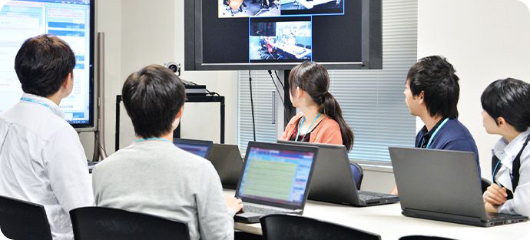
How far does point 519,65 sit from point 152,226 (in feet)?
9.30

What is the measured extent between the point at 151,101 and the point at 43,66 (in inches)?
29.3

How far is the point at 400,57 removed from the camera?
16.9 ft

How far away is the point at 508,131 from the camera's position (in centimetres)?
295

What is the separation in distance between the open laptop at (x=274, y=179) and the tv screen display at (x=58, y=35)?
7.32 feet

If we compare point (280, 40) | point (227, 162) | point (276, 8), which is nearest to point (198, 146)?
point (227, 162)

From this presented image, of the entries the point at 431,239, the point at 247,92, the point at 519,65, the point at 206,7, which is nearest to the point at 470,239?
the point at 431,239

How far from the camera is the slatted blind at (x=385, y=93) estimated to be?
5.12 metres

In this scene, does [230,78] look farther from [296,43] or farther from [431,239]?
[431,239]

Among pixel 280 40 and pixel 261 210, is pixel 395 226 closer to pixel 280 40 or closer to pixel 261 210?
pixel 261 210

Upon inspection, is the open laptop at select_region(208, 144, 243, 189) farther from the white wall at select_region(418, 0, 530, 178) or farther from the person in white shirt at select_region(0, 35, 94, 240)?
the white wall at select_region(418, 0, 530, 178)

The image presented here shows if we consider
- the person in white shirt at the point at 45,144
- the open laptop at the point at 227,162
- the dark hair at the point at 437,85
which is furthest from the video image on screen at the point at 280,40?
the person in white shirt at the point at 45,144

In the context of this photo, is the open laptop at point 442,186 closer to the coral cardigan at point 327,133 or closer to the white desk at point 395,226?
the white desk at point 395,226

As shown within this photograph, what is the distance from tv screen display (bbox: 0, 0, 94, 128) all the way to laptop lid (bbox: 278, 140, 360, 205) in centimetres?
229

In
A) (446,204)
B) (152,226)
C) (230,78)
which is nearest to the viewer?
(152,226)
